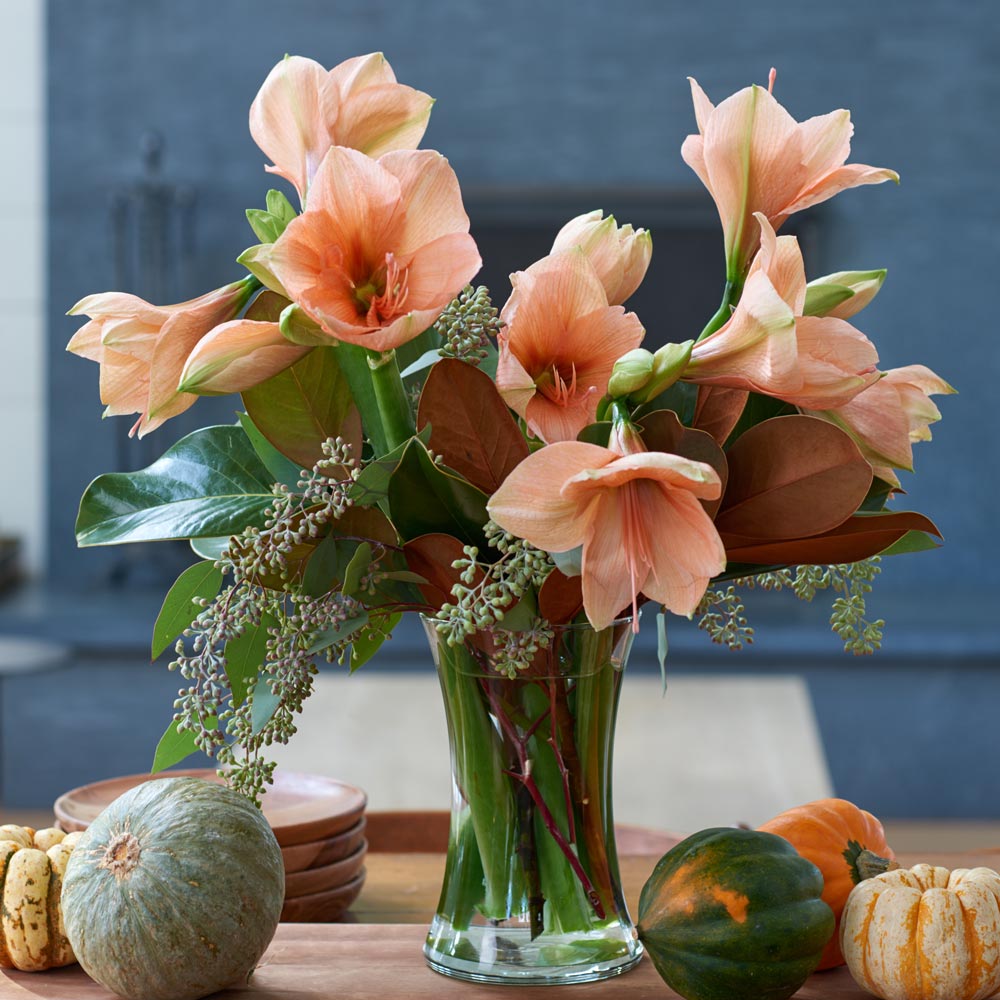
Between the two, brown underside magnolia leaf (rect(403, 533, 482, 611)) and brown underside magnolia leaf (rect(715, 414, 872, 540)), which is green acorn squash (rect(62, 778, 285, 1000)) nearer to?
brown underside magnolia leaf (rect(403, 533, 482, 611))

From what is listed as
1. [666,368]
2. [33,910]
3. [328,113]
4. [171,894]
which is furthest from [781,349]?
[33,910]

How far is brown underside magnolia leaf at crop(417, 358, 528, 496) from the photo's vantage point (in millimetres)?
686

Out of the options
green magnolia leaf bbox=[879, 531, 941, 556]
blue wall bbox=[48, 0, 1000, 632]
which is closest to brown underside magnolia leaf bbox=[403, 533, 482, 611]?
green magnolia leaf bbox=[879, 531, 941, 556]

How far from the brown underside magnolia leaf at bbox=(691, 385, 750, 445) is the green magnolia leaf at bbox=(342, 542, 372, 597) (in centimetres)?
17

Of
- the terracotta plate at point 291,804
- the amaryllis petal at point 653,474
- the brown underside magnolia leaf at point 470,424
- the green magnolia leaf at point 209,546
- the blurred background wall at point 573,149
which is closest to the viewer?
the amaryllis petal at point 653,474

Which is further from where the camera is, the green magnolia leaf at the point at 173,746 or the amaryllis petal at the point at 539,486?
the green magnolia leaf at the point at 173,746

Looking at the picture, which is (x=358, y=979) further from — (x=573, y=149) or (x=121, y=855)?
(x=573, y=149)

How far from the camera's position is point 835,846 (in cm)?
79

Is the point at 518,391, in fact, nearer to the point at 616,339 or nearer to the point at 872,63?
the point at 616,339

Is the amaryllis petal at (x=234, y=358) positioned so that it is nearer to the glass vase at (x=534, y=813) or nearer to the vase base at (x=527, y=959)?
the glass vase at (x=534, y=813)

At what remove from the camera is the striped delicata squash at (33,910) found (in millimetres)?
771

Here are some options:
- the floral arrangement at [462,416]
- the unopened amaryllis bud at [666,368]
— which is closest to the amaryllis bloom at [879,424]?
the floral arrangement at [462,416]

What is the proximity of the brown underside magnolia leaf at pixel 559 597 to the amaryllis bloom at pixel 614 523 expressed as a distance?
0.07 m

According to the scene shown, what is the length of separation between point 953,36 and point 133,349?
3795 mm
